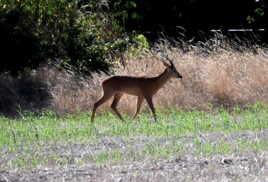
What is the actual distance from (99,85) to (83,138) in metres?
7.40

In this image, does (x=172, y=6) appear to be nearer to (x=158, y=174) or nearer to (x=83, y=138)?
(x=83, y=138)

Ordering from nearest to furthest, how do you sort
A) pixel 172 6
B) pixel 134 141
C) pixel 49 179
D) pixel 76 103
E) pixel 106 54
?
pixel 49 179
pixel 134 141
pixel 76 103
pixel 106 54
pixel 172 6

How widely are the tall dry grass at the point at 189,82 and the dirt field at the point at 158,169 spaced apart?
7984 mm

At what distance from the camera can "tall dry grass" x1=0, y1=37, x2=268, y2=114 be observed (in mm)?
19342

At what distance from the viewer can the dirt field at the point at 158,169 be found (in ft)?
28.6

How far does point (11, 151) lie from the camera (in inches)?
446

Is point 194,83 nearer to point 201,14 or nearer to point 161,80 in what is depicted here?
point 161,80

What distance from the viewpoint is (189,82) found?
20.3 metres

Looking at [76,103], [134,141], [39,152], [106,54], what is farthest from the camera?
[106,54]

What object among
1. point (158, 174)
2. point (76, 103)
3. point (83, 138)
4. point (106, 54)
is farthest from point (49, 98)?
point (158, 174)

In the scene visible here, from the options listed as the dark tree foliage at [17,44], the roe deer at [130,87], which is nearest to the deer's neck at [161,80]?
the roe deer at [130,87]

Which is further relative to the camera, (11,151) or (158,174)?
(11,151)

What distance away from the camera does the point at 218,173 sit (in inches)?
351

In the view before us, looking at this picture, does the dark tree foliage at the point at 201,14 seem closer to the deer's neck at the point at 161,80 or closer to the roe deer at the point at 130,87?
the deer's neck at the point at 161,80
